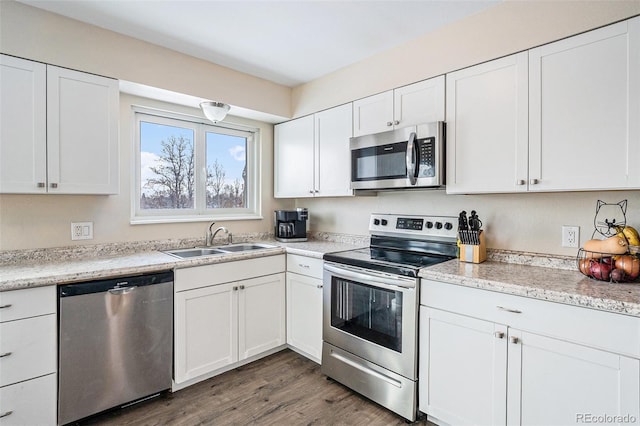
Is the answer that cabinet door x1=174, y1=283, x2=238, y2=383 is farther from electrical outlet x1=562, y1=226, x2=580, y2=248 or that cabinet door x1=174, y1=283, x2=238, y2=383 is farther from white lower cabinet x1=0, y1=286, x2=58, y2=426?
electrical outlet x1=562, y1=226, x2=580, y2=248

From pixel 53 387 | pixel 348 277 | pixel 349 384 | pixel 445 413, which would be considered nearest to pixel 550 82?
pixel 348 277

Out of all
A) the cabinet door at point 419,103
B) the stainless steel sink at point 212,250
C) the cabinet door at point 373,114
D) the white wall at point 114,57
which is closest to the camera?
the white wall at point 114,57

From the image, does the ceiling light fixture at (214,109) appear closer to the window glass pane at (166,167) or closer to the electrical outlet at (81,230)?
the window glass pane at (166,167)

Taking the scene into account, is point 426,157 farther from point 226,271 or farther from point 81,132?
point 81,132

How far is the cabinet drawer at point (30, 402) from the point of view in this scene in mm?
1622

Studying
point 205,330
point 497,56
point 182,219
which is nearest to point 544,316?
point 497,56

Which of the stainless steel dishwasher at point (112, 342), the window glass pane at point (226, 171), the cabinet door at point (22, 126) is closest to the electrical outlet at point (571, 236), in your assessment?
the stainless steel dishwasher at point (112, 342)

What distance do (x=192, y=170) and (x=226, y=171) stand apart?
36 cm

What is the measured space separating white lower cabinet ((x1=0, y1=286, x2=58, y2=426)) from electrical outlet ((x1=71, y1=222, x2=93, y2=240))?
0.67 metres

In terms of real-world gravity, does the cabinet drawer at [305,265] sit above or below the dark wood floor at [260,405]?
above

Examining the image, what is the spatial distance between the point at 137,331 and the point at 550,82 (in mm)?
2812

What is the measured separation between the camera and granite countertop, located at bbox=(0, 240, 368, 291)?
1.70m

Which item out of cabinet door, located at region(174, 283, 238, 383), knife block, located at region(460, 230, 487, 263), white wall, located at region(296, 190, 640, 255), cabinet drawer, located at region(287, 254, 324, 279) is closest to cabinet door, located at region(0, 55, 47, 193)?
cabinet door, located at region(174, 283, 238, 383)

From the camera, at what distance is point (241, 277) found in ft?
8.29
